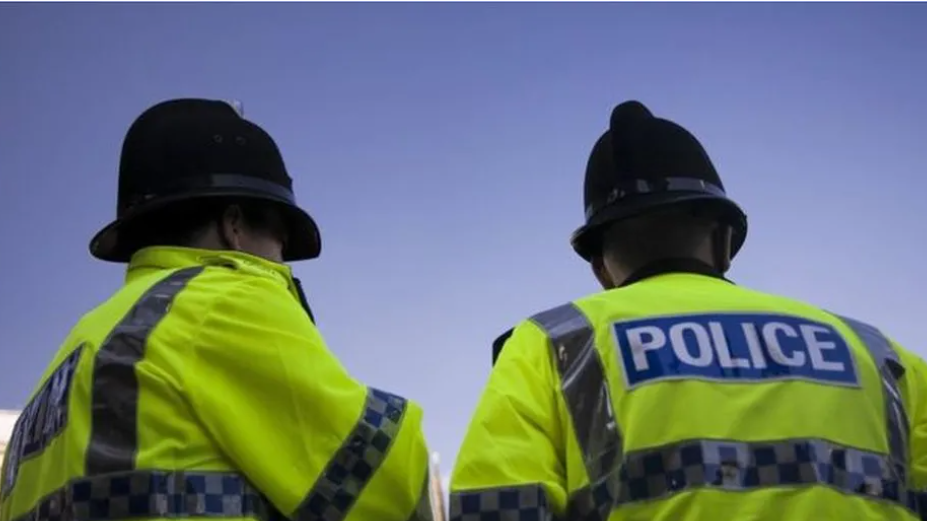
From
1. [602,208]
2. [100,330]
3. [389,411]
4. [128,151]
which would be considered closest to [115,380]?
[100,330]

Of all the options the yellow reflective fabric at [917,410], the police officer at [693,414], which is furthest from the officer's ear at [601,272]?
the yellow reflective fabric at [917,410]

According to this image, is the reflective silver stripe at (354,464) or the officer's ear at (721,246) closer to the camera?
the reflective silver stripe at (354,464)

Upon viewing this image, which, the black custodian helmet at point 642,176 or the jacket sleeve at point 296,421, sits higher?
the black custodian helmet at point 642,176

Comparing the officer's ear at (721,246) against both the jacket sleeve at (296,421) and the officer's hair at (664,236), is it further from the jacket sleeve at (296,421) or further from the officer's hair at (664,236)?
the jacket sleeve at (296,421)

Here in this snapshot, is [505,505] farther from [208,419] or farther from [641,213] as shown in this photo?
[641,213]

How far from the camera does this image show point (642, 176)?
3021 millimetres

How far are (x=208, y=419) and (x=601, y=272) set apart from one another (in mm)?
1354

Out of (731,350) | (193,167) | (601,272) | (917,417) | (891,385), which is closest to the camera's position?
(731,350)

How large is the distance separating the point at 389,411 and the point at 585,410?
0.47 m

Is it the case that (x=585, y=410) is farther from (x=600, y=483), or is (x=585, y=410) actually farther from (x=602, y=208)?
(x=602, y=208)

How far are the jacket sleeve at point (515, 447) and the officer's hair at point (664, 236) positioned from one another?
1.44ft

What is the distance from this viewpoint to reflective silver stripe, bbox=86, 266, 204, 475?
232 centimetres

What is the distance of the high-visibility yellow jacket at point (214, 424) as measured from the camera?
2.30 m

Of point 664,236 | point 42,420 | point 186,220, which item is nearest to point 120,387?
point 42,420
